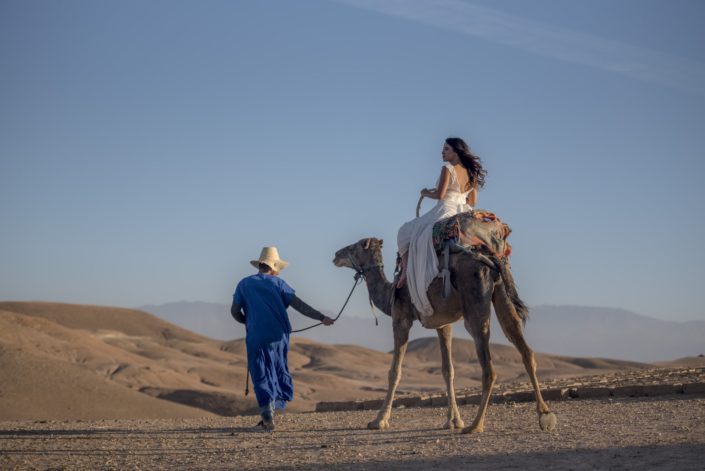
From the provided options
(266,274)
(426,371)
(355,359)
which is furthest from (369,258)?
(355,359)

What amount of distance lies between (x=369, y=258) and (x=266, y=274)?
4.98 ft

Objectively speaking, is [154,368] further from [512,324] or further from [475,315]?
[475,315]

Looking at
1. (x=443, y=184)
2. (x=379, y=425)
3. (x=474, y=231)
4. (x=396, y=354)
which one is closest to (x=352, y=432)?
(x=379, y=425)

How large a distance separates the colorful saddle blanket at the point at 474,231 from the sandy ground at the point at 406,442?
2.22m

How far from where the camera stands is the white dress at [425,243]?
36.9 ft

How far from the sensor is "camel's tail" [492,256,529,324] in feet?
35.8

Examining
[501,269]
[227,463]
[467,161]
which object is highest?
[467,161]

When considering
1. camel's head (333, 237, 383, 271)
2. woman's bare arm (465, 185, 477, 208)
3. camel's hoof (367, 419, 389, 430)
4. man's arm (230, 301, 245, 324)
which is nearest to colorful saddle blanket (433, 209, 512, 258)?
woman's bare arm (465, 185, 477, 208)

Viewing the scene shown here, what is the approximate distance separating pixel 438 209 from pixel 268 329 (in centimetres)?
313

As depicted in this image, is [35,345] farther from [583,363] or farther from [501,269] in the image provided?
[583,363]

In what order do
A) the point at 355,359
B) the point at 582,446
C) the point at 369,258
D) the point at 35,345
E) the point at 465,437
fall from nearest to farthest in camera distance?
the point at 582,446 < the point at 465,437 < the point at 369,258 < the point at 35,345 < the point at 355,359

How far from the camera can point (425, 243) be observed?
1130 centimetres

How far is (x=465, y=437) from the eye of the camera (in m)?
10.4

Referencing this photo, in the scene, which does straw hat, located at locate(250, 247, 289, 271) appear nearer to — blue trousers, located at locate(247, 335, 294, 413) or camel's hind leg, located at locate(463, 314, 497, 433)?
blue trousers, located at locate(247, 335, 294, 413)
